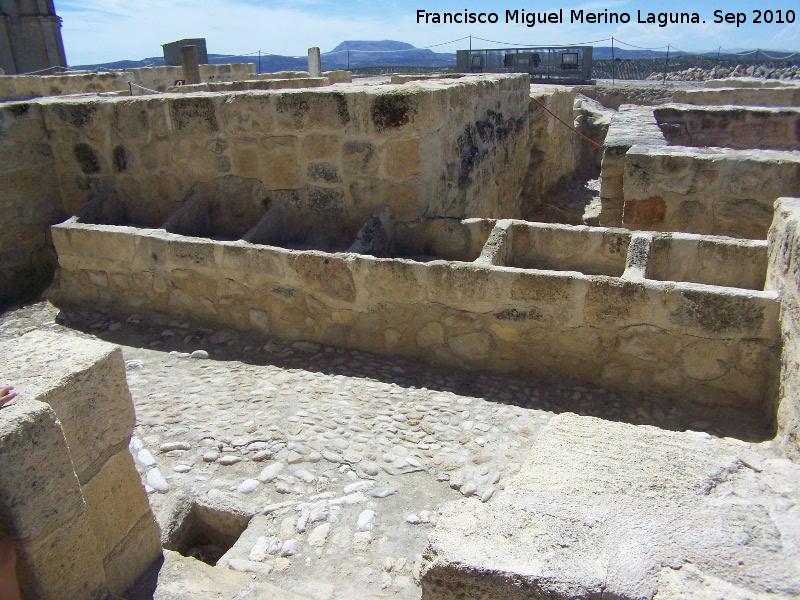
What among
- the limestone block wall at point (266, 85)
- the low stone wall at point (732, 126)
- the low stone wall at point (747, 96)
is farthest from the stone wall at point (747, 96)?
the limestone block wall at point (266, 85)

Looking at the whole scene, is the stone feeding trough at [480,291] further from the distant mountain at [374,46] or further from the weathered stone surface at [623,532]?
the distant mountain at [374,46]

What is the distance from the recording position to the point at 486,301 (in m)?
3.56

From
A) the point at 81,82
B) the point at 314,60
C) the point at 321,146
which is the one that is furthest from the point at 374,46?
the point at 321,146

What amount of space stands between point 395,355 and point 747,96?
28.3 feet

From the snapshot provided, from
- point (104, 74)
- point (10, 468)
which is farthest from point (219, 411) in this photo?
point (104, 74)

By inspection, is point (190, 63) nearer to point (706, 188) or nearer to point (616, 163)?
point (616, 163)

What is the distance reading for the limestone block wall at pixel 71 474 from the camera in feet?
5.16

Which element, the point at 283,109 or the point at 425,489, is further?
the point at 283,109

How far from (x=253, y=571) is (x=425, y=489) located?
0.79 metres

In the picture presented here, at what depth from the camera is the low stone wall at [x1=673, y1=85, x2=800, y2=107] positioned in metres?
9.32

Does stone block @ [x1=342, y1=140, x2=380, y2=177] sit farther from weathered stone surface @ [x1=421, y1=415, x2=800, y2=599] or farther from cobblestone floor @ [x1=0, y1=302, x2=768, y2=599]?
weathered stone surface @ [x1=421, y1=415, x2=800, y2=599]

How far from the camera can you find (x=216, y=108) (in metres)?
4.75

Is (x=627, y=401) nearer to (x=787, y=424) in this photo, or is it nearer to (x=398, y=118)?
(x=787, y=424)

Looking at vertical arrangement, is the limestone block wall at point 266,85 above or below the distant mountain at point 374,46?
below
